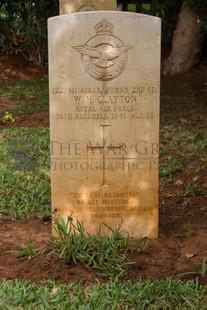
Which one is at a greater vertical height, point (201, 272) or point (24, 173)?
point (24, 173)

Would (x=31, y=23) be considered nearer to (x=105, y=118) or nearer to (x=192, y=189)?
(x=192, y=189)

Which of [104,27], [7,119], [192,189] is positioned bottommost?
[192,189]

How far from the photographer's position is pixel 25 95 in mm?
10383

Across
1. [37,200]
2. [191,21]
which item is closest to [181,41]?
[191,21]

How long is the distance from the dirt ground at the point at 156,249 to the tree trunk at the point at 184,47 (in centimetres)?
722

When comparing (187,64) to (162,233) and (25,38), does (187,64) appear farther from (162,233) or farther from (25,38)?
(162,233)

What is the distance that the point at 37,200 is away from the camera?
4.86m

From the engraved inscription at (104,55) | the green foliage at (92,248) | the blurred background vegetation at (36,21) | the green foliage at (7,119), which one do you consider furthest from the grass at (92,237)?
the blurred background vegetation at (36,21)

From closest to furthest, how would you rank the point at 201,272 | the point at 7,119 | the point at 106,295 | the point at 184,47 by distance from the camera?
1. the point at 106,295
2. the point at 201,272
3. the point at 7,119
4. the point at 184,47

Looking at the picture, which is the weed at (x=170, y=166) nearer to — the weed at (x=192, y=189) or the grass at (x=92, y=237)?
the grass at (x=92, y=237)

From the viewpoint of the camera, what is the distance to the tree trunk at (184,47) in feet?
38.6

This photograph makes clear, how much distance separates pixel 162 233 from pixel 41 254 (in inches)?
37.9

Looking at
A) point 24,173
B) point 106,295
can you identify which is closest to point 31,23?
point 24,173

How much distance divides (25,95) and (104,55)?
22.2 ft
